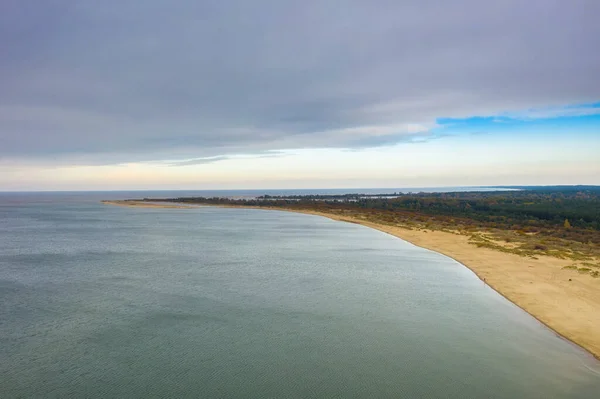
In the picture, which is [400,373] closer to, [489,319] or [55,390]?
[489,319]

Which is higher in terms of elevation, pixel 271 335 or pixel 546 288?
pixel 546 288

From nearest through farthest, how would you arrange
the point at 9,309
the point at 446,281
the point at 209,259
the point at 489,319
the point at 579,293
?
the point at 489,319, the point at 9,309, the point at 579,293, the point at 446,281, the point at 209,259

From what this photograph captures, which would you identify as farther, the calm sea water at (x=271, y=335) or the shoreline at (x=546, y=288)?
the shoreline at (x=546, y=288)

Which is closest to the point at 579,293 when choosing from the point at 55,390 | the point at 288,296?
the point at 288,296

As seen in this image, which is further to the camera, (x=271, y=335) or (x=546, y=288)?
(x=546, y=288)

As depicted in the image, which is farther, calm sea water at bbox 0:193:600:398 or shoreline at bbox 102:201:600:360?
shoreline at bbox 102:201:600:360
